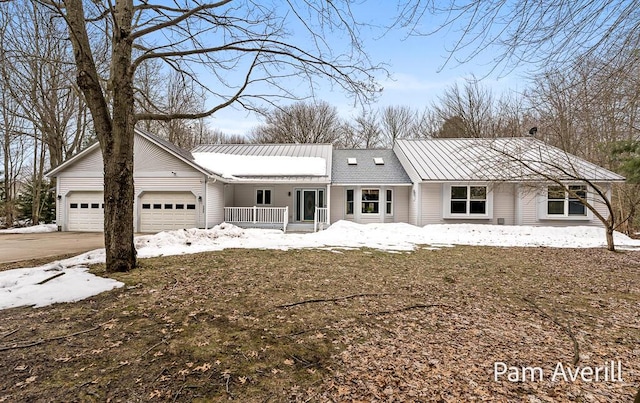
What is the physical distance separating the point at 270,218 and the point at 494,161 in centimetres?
1049

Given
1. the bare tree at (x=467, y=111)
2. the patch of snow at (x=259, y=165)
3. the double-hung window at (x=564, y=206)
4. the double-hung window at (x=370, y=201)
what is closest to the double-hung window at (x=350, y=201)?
the double-hung window at (x=370, y=201)

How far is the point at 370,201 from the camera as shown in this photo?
17.0m

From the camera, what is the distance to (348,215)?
55.9ft

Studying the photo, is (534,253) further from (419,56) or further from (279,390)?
(279,390)

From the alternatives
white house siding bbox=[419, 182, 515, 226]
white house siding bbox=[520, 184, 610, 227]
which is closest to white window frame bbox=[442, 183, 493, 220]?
white house siding bbox=[419, 182, 515, 226]

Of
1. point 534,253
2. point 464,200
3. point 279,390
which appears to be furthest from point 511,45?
point 464,200

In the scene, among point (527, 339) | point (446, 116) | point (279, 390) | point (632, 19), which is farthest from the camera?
point (446, 116)

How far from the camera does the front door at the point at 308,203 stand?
1708 centimetres

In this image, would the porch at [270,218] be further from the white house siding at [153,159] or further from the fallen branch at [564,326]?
the fallen branch at [564,326]

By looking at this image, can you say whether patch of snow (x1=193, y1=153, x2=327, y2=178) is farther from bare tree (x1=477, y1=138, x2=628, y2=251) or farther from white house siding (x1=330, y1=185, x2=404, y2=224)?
bare tree (x1=477, y1=138, x2=628, y2=251)

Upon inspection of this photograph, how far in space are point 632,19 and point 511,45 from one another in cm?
72

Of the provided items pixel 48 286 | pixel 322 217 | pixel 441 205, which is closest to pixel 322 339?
pixel 48 286

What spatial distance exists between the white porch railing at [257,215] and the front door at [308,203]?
1460 millimetres

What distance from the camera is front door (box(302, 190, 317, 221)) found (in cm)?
1708
